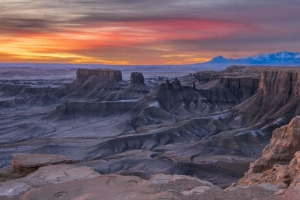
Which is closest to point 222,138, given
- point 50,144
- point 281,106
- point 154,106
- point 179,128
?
point 179,128

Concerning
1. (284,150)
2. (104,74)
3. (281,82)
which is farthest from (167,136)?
(104,74)

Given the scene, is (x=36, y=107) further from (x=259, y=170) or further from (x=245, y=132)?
(x=259, y=170)

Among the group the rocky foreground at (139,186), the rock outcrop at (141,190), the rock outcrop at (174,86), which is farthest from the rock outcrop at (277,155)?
the rock outcrop at (174,86)

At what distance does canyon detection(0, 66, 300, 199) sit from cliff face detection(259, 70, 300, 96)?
0.70ft

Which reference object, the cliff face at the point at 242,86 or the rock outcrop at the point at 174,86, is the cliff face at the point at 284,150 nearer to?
the cliff face at the point at 242,86

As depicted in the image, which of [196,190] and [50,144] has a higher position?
[196,190]

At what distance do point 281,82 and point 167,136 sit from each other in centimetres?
2634

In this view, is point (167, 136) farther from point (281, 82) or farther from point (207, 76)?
point (207, 76)

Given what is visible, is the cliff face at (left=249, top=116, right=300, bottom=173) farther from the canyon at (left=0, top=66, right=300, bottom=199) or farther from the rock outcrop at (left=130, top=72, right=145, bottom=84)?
the rock outcrop at (left=130, top=72, right=145, bottom=84)

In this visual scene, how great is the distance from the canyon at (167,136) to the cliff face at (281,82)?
21cm

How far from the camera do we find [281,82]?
78062mm

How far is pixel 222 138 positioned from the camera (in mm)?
64625

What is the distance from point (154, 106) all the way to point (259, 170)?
75.1 metres

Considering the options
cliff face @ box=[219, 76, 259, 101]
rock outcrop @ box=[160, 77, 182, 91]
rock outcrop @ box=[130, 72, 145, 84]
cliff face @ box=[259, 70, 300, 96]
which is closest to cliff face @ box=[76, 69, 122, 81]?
rock outcrop @ box=[130, 72, 145, 84]
